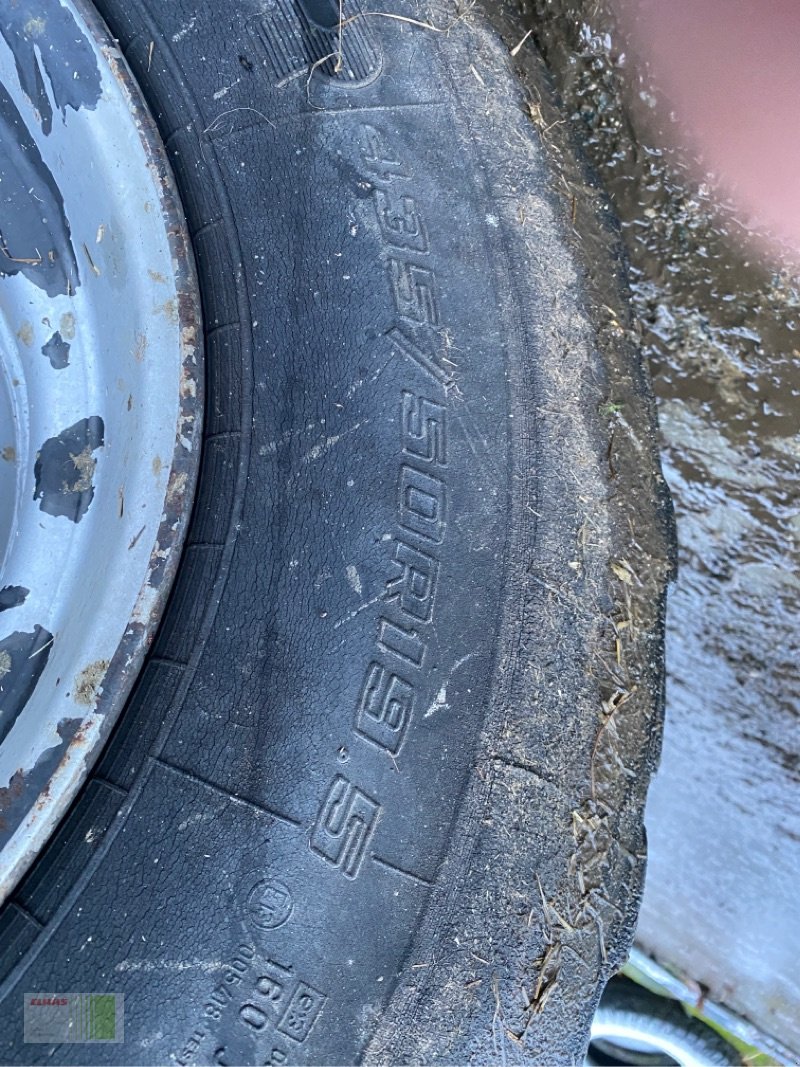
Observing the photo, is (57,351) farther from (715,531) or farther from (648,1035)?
(648,1035)

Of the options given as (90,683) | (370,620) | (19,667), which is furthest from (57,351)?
(370,620)

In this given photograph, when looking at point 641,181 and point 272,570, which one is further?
point 641,181

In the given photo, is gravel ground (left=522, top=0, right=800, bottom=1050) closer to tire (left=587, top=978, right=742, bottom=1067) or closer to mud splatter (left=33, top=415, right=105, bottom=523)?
tire (left=587, top=978, right=742, bottom=1067)

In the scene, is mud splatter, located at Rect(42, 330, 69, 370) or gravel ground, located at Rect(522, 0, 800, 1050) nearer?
mud splatter, located at Rect(42, 330, 69, 370)

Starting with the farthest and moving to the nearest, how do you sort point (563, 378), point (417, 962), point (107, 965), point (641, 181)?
point (641, 181), point (563, 378), point (417, 962), point (107, 965)

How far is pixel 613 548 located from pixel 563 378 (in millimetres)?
403

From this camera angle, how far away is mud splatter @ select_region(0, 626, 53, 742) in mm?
1648

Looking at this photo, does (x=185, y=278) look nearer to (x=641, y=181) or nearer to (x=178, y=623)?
(x=178, y=623)

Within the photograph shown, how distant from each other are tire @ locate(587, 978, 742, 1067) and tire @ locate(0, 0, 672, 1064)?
0.26 metres

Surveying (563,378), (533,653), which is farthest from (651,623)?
(563,378)

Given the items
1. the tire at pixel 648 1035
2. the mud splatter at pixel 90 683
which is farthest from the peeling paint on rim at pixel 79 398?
the tire at pixel 648 1035

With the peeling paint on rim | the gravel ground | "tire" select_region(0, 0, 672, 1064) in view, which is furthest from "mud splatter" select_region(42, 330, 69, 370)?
the gravel ground

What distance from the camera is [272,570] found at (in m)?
1.57

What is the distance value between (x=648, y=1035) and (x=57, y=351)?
2104mm
